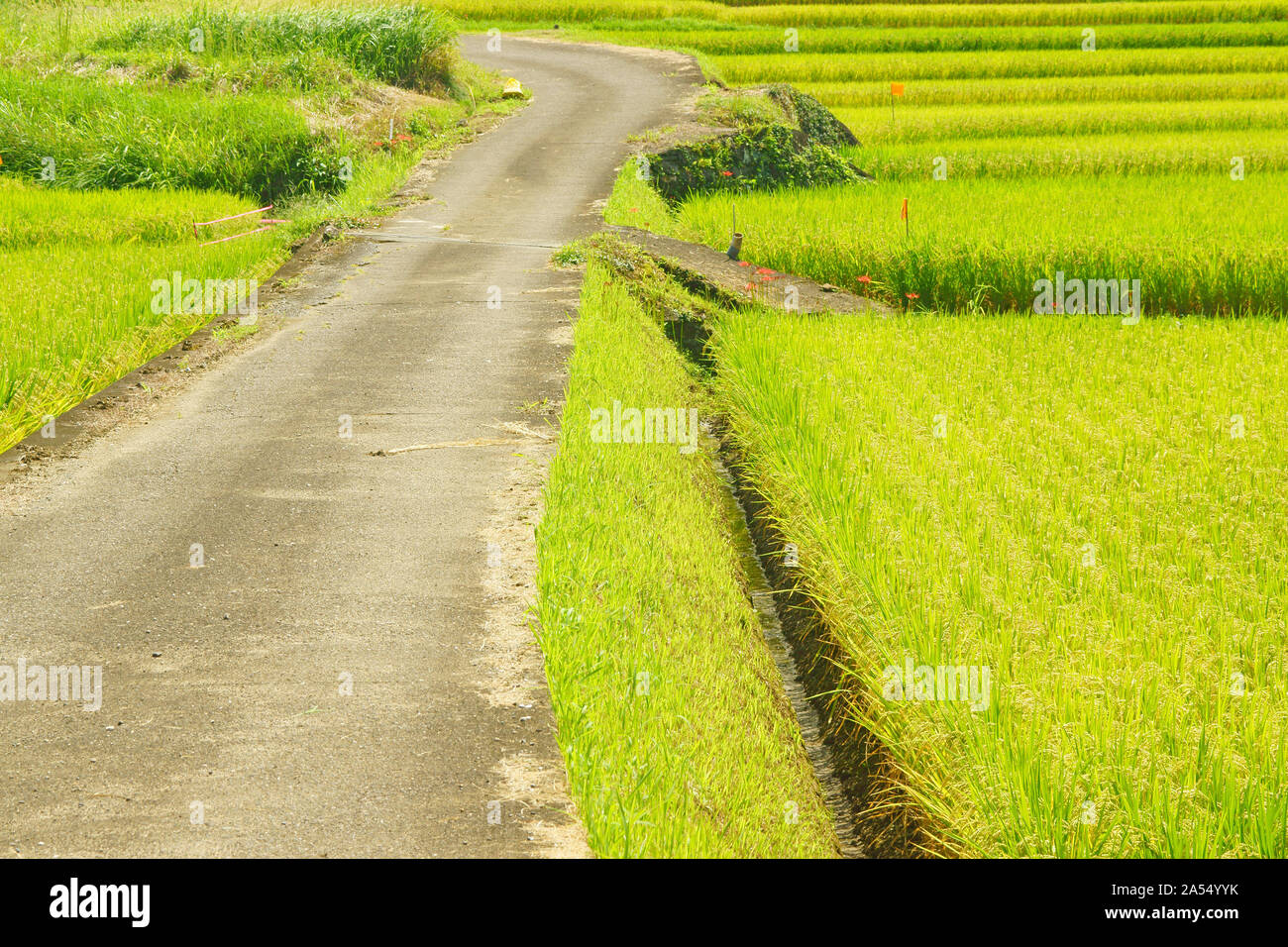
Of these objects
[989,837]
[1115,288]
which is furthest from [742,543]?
[1115,288]

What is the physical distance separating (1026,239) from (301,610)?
10.1 m

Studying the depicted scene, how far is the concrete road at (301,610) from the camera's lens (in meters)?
4.07

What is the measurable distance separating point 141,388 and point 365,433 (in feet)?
7.29

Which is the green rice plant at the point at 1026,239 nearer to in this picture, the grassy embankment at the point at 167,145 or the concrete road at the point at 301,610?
the concrete road at the point at 301,610

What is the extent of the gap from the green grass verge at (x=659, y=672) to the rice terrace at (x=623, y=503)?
3 centimetres

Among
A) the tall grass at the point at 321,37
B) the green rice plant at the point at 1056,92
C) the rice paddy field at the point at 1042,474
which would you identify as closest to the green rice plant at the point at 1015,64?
the green rice plant at the point at 1056,92

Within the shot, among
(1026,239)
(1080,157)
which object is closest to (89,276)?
(1026,239)

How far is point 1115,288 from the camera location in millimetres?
12148

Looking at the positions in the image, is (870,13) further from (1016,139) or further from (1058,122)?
(1016,139)

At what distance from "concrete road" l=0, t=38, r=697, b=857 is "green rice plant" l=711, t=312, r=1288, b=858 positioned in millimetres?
1601

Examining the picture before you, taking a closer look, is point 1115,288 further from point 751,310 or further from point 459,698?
point 459,698

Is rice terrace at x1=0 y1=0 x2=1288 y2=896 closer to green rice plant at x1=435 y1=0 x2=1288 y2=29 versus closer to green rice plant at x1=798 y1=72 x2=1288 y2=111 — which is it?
green rice plant at x1=798 y1=72 x2=1288 y2=111

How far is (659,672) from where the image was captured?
17.0 feet

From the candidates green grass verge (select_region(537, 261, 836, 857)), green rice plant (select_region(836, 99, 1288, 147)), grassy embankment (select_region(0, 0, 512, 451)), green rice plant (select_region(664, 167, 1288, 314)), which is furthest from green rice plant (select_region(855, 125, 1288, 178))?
green grass verge (select_region(537, 261, 836, 857))
